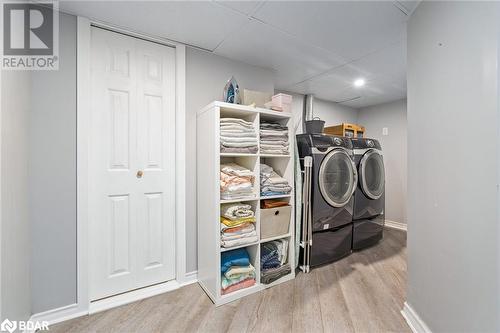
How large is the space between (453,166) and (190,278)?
203cm

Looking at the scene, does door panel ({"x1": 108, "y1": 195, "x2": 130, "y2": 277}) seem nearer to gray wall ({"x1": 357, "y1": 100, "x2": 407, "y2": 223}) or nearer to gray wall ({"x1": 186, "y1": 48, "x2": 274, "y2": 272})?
gray wall ({"x1": 186, "y1": 48, "x2": 274, "y2": 272})

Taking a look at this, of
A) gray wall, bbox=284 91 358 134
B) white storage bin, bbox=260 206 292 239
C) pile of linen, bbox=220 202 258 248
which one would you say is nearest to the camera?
pile of linen, bbox=220 202 258 248

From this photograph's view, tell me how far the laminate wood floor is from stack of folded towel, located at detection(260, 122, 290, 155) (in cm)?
121

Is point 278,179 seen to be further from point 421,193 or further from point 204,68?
point 204,68

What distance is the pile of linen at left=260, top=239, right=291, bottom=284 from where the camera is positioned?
1832 millimetres

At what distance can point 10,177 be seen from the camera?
3.67ft

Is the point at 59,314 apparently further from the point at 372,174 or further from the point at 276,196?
the point at 372,174

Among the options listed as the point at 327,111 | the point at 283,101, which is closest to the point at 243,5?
the point at 283,101

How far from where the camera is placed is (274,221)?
6.14ft

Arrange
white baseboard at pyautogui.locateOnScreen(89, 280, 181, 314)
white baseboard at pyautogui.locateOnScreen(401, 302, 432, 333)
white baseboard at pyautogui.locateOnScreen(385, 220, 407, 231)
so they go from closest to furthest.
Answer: white baseboard at pyautogui.locateOnScreen(401, 302, 432, 333)
white baseboard at pyautogui.locateOnScreen(89, 280, 181, 314)
white baseboard at pyautogui.locateOnScreen(385, 220, 407, 231)

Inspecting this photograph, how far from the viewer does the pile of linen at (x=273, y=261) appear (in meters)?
1.83

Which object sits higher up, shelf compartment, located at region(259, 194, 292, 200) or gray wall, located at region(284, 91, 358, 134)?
gray wall, located at region(284, 91, 358, 134)

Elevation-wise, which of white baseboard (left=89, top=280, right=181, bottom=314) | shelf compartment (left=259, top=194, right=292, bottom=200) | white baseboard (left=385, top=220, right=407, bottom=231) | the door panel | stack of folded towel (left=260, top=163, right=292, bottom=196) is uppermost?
stack of folded towel (left=260, top=163, right=292, bottom=196)

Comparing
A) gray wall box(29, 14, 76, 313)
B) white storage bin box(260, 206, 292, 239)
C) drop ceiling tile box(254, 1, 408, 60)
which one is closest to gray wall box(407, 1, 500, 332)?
drop ceiling tile box(254, 1, 408, 60)
